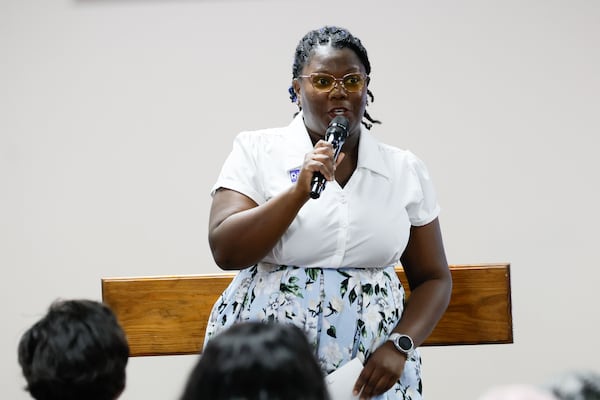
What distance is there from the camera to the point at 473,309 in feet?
10.1

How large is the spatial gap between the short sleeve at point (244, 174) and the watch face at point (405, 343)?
0.50m

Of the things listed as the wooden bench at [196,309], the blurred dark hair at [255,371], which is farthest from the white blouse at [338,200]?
the blurred dark hair at [255,371]

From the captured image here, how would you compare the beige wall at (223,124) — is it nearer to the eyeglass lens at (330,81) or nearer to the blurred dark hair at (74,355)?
the eyeglass lens at (330,81)

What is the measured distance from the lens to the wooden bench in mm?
3061

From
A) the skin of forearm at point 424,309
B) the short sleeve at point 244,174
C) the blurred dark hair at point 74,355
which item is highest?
the short sleeve at point 244,174

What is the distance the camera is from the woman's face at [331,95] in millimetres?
2344

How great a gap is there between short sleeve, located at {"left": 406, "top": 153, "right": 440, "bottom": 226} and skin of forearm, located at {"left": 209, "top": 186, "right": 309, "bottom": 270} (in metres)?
0.45

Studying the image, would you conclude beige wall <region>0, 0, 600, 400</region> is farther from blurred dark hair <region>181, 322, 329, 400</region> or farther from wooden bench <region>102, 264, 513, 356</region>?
blurred dark hair <region>181, 322, 329, 400</region>

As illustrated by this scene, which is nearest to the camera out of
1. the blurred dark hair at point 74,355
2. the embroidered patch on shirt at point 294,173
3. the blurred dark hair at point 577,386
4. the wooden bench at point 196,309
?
Answer: the blurred dark hair at point 577,386

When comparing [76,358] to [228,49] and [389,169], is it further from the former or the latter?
[228,49]

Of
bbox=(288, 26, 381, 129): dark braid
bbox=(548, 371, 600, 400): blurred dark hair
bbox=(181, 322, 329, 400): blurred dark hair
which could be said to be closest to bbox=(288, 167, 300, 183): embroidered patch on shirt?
bbox=(288, 26, 381, 129): dark braid

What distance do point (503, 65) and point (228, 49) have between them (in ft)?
3.92

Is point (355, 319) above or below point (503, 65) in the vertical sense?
below

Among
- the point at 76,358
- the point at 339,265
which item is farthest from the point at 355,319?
the point at 76,358
